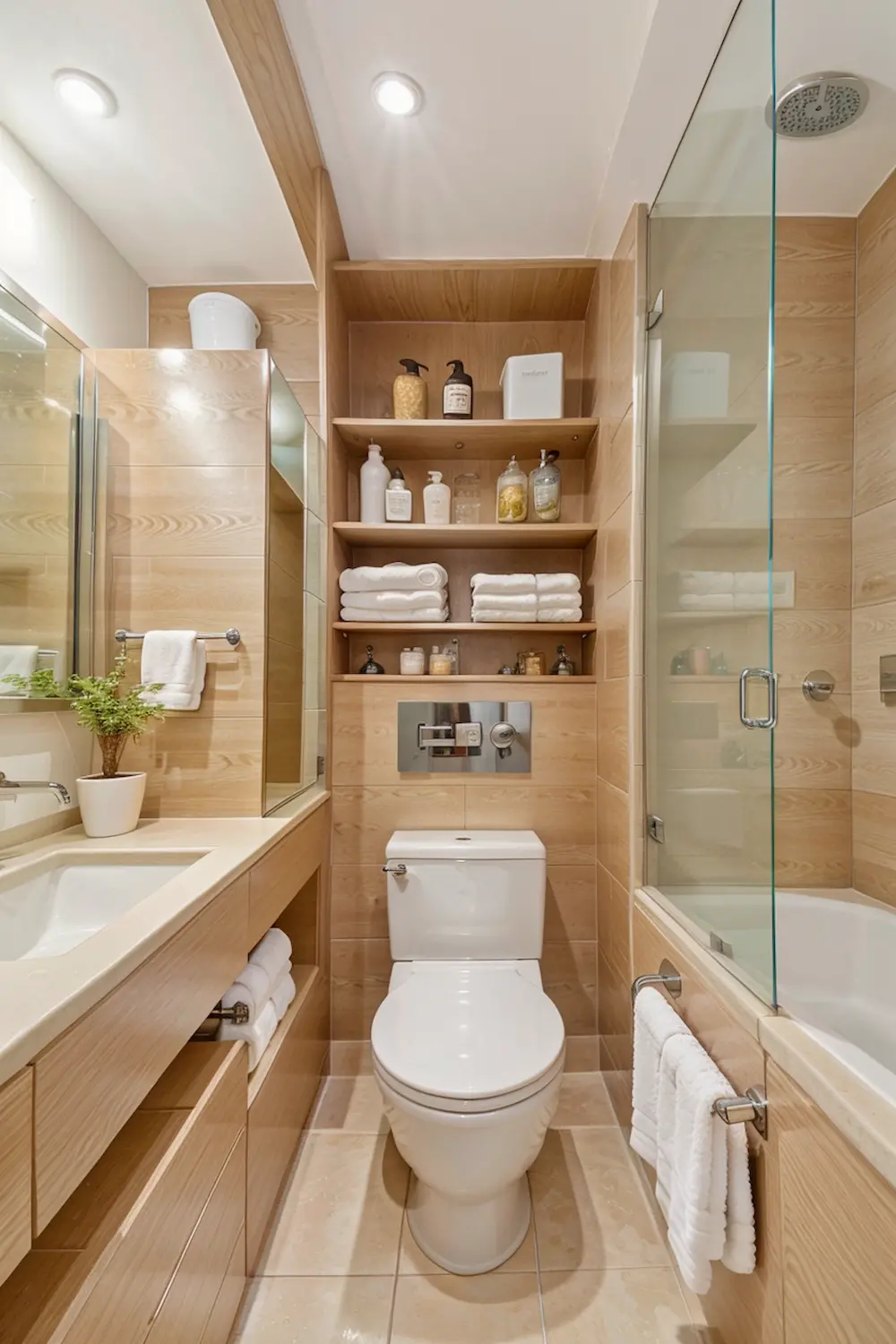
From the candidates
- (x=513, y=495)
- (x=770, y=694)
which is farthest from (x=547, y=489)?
(x=770, y=694)

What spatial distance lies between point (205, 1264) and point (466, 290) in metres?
2.34

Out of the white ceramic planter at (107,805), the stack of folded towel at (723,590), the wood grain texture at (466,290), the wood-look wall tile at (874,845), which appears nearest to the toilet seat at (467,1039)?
the white ceramic planter at (107,805)

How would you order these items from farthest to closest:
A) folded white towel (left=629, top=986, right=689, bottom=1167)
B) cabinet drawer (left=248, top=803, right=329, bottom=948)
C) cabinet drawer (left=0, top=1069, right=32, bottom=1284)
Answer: cabinet drawer (left=248, top=803, right=329, bottom=948) < folded white towel (left=629, top=986, right=689, bottom=1167) < cabinet drawer (left=0, top=1069, right=32, bottom=1284)

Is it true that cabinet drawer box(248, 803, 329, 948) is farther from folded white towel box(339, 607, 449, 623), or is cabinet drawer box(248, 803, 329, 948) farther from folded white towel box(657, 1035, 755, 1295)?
folded white towel box(657, 1035, 755, 1295)

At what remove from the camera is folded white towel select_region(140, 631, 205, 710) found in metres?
1.44

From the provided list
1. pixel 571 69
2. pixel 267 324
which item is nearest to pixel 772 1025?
pixel 571 69

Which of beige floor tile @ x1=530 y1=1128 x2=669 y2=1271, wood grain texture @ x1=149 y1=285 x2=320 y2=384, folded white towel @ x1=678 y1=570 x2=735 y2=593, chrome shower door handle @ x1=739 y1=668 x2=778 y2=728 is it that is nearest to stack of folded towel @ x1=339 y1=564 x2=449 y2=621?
wood grain texture @ x1=149 y1=285 x2=320 y2=384

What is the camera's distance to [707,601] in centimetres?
124

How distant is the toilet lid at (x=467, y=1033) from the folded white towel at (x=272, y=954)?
24 cm

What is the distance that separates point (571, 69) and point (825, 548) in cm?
121

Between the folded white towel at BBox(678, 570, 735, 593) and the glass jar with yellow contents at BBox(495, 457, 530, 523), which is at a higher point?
the glass jar with yellow contents at BBox(495, 457, 530, 523)

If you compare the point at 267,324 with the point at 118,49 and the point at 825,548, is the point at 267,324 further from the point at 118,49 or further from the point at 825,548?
the point at 825,548

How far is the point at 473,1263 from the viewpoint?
1.24 metres

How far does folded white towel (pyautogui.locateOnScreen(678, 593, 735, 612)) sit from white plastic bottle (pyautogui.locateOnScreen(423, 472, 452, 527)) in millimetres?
841
